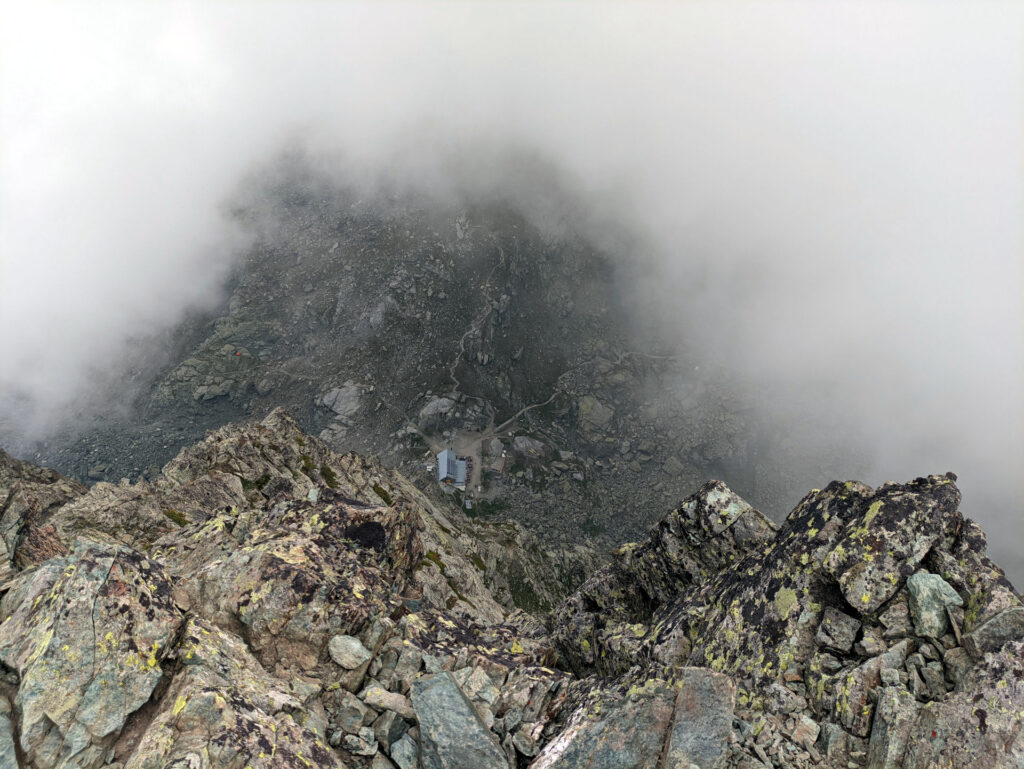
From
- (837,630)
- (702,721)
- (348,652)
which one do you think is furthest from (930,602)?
(348,652)

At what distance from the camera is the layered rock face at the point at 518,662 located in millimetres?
11516

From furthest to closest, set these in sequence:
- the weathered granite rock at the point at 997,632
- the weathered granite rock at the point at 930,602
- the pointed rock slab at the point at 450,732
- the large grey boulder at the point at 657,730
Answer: the weathered granite rock at the point at 930,602, the pointed rock slab at the point at 450,732, the large grey boulder at the point at 657,730, the weathered granite rock at the point at 997,632

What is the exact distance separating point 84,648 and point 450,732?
10286 millimetres

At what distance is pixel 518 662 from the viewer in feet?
59.8

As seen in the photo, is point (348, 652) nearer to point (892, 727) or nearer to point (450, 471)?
point (892, 727)

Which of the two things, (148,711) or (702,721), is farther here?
(702,721)

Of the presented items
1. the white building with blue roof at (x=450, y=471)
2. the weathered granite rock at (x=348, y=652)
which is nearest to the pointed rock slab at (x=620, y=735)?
the weathered granite rock at (x=348, y=652)

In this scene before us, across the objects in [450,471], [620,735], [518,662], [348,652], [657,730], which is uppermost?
[450,471]

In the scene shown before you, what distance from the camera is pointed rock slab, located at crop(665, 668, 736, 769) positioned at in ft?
39.5

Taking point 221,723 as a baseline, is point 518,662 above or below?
above

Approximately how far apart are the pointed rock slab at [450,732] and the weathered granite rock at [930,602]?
1292 centimetres

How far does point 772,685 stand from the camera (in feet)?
47.9

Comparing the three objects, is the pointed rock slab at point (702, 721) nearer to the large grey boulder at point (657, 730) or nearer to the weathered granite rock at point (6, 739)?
the large grey boulder at point (657, 730)

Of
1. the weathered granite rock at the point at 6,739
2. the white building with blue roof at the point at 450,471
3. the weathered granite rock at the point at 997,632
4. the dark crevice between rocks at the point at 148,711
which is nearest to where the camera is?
the weathered granite rock at the point at 6,739
